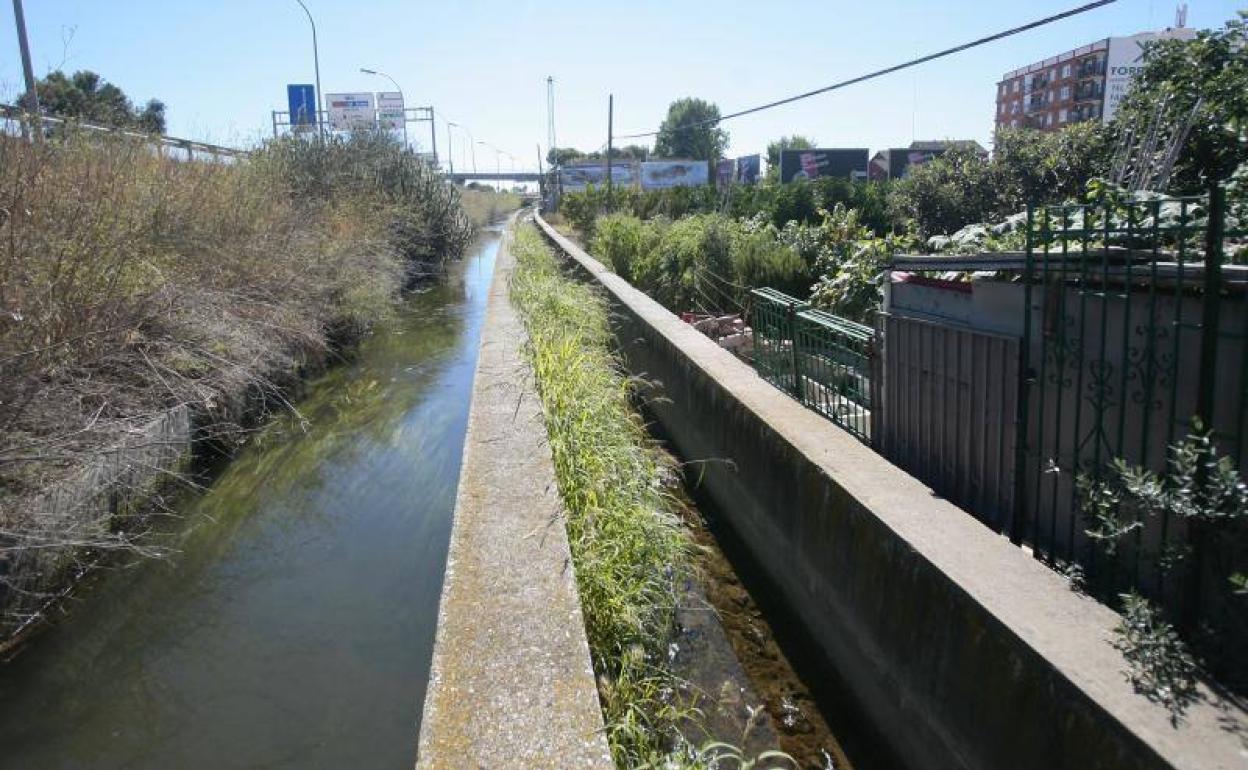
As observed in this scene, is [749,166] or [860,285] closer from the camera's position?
[860,285]

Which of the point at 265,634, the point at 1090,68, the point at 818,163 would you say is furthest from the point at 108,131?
the point at 1090,68

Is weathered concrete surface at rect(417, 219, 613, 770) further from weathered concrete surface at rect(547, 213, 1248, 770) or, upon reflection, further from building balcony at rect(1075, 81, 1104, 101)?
building balcony at rect(1075, 81, 1104, 101)

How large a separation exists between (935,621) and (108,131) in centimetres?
1076

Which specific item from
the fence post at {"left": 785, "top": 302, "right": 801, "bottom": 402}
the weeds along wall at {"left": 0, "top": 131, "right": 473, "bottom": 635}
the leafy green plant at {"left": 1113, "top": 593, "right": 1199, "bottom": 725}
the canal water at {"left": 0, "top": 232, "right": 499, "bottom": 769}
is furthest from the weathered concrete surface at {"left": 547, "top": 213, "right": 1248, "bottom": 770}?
the weeds along wall at {"left": 0, "top": 131, "right": 473, "bottom": 635}

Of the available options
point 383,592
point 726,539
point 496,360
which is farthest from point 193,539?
point 726,539

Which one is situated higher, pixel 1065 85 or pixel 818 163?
pixel 1065 85

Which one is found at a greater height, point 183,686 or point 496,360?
point 496,360

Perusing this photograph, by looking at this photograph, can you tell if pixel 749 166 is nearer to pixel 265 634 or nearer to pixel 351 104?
pixel 351 104

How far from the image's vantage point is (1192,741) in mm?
2229

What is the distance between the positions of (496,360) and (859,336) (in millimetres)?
3712

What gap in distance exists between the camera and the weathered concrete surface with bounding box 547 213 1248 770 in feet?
7.91

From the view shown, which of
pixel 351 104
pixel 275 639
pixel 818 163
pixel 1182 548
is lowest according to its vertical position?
pixel 275 639

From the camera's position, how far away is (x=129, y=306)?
675 centimetres

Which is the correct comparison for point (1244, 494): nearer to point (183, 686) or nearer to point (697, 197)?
point (183, 686)
